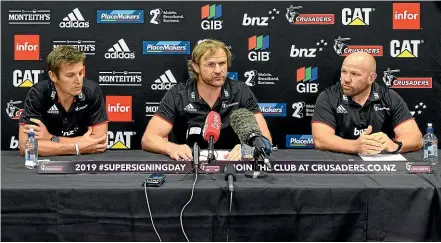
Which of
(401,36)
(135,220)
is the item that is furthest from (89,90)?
(401,36)

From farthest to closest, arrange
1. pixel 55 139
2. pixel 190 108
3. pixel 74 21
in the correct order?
1. pixel 74 21
2. pixel 190 108
3. pixel 55 139

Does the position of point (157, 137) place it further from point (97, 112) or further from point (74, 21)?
point (74, 21)

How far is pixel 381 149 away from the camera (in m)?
3.67

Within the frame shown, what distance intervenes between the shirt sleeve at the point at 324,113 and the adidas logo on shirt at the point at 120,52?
1.67m

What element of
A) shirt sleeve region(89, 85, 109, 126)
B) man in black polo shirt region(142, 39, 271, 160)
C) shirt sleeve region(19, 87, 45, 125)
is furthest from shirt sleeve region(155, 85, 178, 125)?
shirt sleeve region(19, 87, 45, 125)

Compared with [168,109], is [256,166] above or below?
below

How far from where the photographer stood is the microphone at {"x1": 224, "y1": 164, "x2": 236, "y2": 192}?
9.19ft

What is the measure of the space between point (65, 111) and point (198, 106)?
0.94 meters

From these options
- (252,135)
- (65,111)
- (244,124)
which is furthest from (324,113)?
(65,111)

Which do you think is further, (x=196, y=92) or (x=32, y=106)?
(x=196, y=92)

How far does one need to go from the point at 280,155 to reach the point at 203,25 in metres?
1.69

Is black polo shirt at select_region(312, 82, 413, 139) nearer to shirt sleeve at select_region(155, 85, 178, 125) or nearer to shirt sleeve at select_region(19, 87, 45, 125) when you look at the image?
shirt sleeve at select_region(155, 85, 178, 125)

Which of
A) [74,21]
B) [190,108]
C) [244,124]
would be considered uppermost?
[74,21]

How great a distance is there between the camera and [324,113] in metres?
4.22
